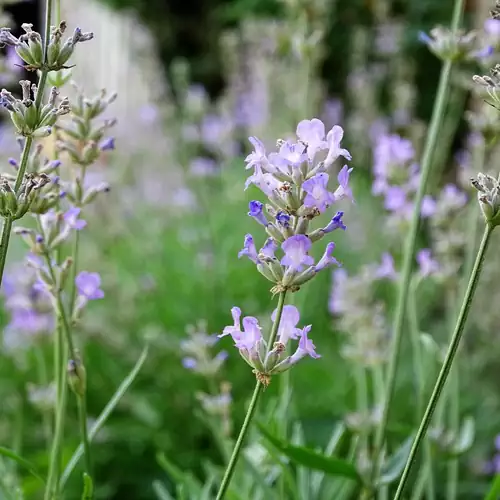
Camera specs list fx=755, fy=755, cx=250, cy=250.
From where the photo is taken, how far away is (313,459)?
90cm

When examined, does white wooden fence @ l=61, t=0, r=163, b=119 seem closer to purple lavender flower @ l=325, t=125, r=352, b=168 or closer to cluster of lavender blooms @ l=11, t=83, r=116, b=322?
cluster of lavender blooms @ l=11, t=83, r=116, b=322

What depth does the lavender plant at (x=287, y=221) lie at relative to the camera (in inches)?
24.3

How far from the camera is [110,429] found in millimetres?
1835

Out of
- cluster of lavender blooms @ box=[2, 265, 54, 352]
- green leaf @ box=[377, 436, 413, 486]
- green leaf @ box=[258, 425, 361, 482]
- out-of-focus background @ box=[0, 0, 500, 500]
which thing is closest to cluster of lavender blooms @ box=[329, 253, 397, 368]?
out-of-focus background @ box=[0, 0, 500, 500]

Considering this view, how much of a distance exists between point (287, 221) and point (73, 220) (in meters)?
0.29

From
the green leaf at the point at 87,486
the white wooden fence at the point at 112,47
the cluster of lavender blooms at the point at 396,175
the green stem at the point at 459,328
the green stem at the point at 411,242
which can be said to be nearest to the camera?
the green stem at the point at 459,328

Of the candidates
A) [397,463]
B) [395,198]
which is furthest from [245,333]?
[395,198]

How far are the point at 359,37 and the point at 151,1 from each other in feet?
13.1

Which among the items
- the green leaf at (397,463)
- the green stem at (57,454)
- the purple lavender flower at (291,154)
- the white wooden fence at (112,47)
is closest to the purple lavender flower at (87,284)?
the green stem at (57,454)

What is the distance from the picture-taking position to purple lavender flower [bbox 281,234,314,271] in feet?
2.02

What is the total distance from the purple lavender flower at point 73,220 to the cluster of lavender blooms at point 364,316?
2.11 feet

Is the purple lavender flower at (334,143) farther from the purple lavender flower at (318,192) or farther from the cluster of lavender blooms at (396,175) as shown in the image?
the cluster of lavender blooms at (396,175)

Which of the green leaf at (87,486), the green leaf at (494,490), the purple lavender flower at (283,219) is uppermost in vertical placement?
the purple lavender flower at (283,219)

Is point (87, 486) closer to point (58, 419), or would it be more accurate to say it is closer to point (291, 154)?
point (58, 419)
